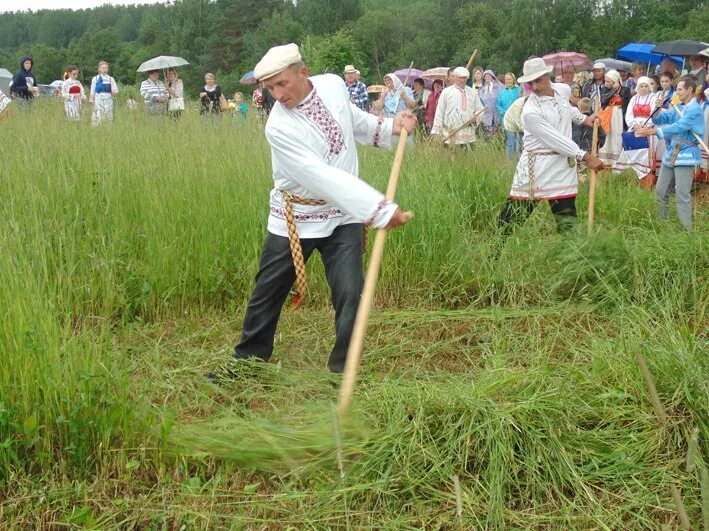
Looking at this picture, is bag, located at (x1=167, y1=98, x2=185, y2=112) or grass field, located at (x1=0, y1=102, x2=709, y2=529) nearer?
grass field, located at (x1=0, y1=102, x2=709, y2=529)

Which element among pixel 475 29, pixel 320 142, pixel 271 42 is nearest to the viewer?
pixel 320 142

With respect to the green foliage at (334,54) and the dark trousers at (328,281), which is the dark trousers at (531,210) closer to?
the dark trousers at (328,281)

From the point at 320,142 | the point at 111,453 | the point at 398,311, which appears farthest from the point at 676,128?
the point at 111,453

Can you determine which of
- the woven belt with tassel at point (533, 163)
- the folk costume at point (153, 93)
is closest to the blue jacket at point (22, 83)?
the folk costume at point (153, 93)

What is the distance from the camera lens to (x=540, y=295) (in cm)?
524

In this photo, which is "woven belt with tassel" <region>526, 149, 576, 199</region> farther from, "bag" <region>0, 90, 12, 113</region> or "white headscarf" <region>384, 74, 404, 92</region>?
"bag" <region>0, 90, 12, 113</region>

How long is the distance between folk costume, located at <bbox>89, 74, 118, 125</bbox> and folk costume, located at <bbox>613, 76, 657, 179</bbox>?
235 inches

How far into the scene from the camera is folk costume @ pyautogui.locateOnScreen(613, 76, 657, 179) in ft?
34.2

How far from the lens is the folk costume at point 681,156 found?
7582 millimetres

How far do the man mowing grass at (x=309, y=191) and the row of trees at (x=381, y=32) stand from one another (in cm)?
870

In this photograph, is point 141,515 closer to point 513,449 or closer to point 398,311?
point 513,449

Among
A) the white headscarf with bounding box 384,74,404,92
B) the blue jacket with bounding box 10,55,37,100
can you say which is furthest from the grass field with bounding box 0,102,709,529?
the blue jacket with bounding box 10,55,37,100

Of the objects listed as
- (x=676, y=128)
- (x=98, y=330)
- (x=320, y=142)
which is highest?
(x=320, y=142)

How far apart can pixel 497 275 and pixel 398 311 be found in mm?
712
